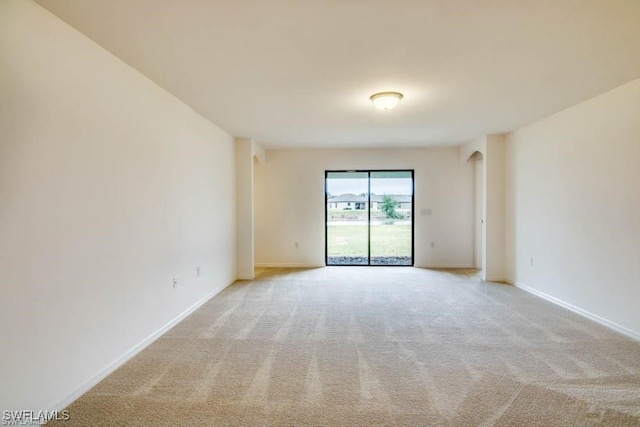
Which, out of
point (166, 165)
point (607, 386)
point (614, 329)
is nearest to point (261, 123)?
point (166, 165)

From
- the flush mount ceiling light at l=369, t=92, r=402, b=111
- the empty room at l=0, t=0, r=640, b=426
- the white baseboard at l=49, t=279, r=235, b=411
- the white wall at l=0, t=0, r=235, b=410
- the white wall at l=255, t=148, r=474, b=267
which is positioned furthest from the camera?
the white wall at l=255, t=148, r=474, b=267

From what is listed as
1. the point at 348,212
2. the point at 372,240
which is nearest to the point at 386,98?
the point at 348,212

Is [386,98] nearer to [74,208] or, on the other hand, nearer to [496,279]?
[74,208]

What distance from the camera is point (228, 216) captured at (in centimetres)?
489

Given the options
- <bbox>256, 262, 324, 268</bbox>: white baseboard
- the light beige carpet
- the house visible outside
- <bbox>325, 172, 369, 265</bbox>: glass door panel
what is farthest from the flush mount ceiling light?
<bbox>256, 262, 324, 268</bbox>: white baseboard

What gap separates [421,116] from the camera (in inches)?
156

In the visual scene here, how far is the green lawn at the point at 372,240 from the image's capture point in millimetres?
6410

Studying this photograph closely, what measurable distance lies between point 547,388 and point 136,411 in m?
2.74

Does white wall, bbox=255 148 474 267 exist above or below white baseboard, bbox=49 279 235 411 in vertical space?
above

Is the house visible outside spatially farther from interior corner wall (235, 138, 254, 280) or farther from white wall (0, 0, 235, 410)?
white wall (0, 0, 235, 410)

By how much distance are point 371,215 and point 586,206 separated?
3.56m

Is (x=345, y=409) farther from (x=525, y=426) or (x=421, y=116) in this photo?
(x=421, y=116)

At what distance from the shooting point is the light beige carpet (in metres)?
1.81

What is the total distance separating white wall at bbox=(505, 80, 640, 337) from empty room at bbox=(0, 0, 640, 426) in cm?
2
